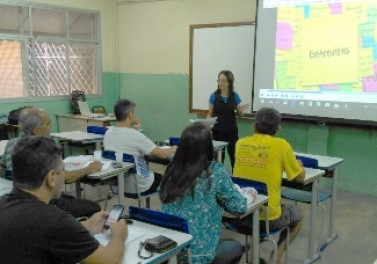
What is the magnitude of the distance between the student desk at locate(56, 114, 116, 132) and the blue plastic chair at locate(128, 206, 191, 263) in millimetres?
4567

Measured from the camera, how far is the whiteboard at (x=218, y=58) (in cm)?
593

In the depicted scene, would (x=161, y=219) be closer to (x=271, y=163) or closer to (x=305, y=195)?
(x=271, y=163)

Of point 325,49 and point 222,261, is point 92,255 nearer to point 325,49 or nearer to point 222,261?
point 222,261

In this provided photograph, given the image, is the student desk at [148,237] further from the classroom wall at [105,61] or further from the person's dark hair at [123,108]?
the classroom wall at [105,61]

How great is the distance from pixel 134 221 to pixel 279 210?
119 cm

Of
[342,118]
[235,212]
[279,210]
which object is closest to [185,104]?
[342,118]

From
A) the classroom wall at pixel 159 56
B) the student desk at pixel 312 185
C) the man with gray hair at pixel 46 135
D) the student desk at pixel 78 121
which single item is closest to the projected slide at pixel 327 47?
the classroom wall at pixel 159 56

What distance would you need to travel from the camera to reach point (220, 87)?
17.4 feet

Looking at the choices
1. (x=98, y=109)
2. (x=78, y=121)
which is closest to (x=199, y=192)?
(x=78, y=121)

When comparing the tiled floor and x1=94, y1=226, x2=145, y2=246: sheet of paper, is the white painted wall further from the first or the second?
x1=94, y1=226, x2=145, y2=246: sheet of paper

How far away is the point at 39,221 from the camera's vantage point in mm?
1497

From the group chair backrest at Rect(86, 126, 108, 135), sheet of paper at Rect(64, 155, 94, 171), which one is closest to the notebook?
chair backrest at Rect(86, 126, 108, 135)

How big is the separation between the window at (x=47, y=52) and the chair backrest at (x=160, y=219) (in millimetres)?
4984

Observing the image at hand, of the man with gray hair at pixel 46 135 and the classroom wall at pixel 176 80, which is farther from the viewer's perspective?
the classroom wall at pixel 176 80
